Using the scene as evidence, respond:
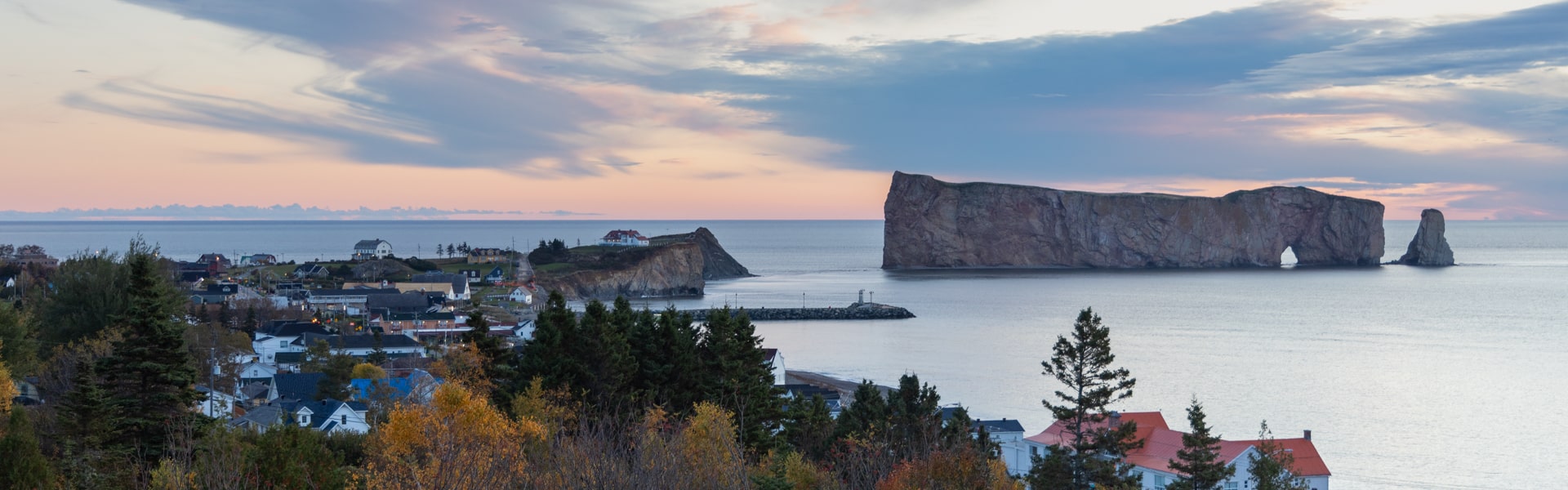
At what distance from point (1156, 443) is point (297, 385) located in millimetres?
23660

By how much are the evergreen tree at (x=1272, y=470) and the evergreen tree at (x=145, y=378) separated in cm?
1945

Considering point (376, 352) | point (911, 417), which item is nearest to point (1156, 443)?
point (911, 417)

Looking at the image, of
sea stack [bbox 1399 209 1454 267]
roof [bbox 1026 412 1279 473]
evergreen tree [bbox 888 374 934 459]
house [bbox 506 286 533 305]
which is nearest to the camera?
evergreen tree [bbox 888 374 934 459]

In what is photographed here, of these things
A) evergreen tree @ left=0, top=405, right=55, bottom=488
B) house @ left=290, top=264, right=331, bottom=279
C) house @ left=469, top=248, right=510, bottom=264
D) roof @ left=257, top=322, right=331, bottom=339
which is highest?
house @ left=469, top=248, right=510, bottom=264

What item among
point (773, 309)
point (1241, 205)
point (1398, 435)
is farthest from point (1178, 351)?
point (1241, 205)

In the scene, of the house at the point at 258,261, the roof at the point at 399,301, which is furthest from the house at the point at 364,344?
the house at the point at 258,261

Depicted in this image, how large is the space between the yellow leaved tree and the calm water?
2347 cm

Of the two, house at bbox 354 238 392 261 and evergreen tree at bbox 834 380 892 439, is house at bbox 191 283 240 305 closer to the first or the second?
evergreen tree at bbox 834 380 892 439

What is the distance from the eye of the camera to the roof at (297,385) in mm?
32281

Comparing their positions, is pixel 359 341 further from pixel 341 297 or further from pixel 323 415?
pixel 341 297

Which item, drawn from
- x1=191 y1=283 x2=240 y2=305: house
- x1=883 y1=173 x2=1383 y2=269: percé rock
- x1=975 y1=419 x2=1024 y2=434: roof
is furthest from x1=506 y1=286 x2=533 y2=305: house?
x1=883 y1=173 x2=1383 y2=269: percé rock

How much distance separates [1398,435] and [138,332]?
35.5 meters

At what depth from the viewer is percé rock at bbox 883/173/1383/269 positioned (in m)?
153

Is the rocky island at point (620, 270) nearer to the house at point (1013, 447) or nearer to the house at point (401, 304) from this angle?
the house at point (401, 304)
